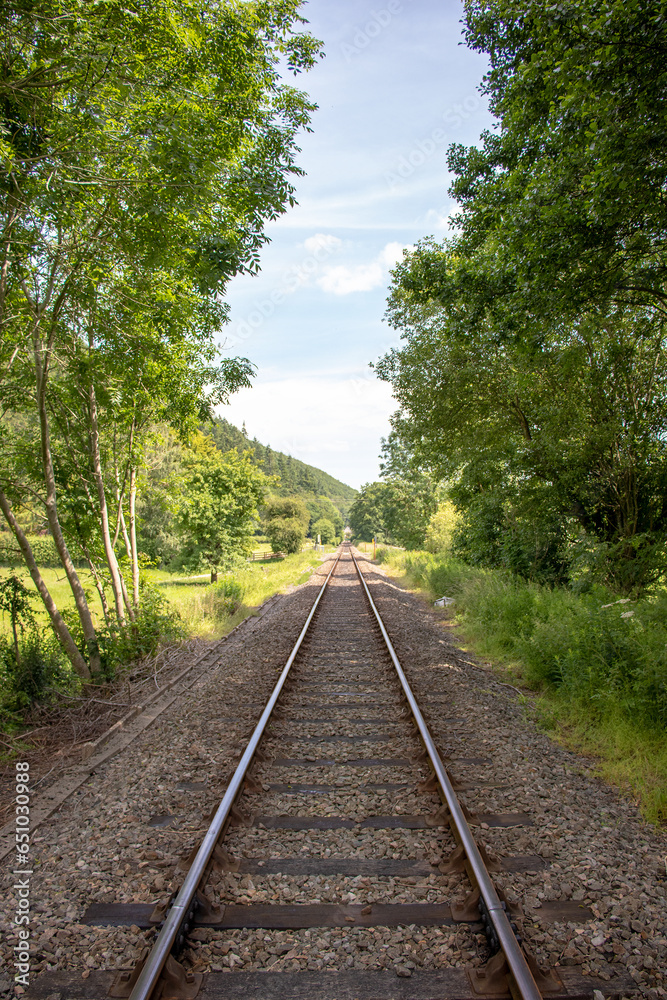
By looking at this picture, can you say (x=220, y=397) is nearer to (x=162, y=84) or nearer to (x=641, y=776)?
(x=162, y=84)

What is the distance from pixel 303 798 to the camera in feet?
12.7

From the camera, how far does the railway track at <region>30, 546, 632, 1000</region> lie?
2291 millimetres

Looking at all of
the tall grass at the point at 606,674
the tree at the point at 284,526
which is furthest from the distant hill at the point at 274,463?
the tall grass at the point at 606,674

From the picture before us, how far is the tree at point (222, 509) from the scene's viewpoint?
24484 mm

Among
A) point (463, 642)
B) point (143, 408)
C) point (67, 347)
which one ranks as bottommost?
point (463, 642)

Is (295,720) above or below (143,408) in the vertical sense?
below

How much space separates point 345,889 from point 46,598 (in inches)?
183

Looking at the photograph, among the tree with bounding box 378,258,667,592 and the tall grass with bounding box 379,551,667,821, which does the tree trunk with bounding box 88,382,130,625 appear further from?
the tall grass with bounding box 379,551,667,821

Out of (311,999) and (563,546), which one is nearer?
(311,999)

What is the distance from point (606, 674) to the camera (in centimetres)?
538

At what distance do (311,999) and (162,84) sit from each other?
707 centimetres

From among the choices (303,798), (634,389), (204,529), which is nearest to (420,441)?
(634,389)

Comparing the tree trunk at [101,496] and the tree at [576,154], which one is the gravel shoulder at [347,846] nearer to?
the tree trunk at [101,496]

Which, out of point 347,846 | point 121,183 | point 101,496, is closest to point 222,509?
point 101,496
